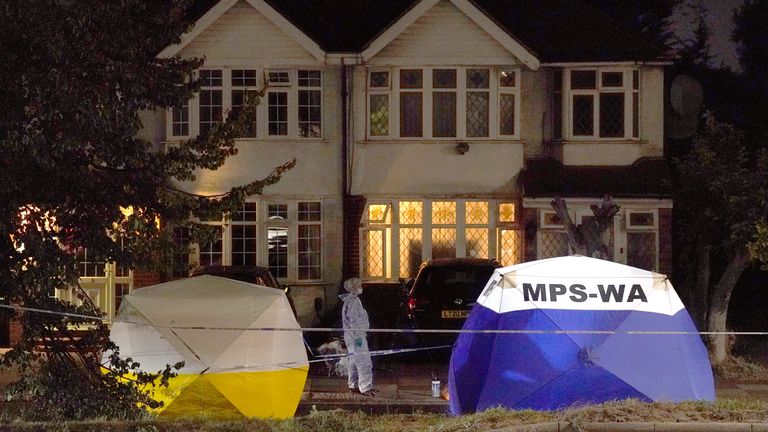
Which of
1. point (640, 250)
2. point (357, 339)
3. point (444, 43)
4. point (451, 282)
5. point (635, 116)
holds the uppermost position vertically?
point (444, 43)

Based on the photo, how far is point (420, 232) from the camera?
926 inches

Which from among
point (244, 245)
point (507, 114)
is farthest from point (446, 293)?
point (244, 245)

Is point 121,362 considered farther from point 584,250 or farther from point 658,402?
point 584,250

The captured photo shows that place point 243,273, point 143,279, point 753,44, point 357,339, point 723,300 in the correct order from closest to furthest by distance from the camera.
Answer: point 357,339 < point 723,300 < point 243,273 < point 143,279 < point 753,44

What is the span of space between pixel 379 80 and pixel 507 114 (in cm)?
272

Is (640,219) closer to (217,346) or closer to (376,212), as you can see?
(376,212)

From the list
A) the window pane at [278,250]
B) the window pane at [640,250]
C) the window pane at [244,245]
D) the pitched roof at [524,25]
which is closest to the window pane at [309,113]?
the pitched roof at [524,25]

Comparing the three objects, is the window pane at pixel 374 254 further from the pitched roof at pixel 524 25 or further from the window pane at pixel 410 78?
the pitched roof at pixel 524 25

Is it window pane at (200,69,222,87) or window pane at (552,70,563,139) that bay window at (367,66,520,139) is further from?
window pane at (200,69,222,87)

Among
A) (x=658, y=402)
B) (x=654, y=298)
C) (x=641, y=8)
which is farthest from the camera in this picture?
(x=641, y=8)

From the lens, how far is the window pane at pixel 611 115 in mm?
23500

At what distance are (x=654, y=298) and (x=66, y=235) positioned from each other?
657cm

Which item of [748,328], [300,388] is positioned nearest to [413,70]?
[748,328]

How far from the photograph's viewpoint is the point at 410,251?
2358 centimetres
